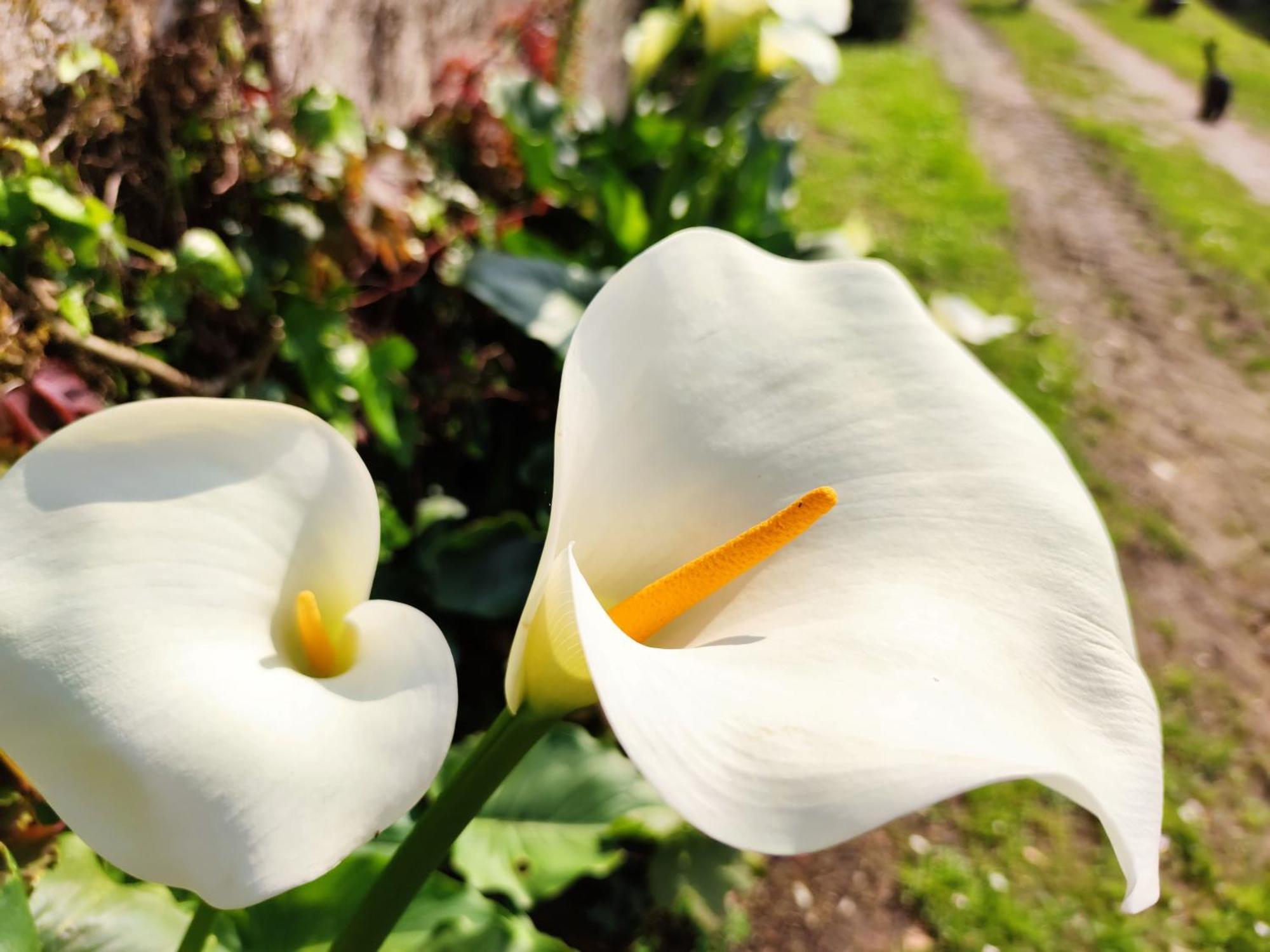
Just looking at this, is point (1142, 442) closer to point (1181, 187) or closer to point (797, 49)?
point (797, 49)

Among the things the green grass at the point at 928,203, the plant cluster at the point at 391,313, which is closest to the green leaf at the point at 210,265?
the plant cluster at the point at 391,313

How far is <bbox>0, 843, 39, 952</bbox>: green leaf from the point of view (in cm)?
49

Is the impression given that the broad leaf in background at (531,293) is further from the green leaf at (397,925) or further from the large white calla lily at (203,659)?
the large white calla lily at (203,659)

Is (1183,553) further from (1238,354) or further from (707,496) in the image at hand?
(707,496)

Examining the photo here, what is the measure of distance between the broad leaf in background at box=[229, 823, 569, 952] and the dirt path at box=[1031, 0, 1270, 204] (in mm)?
5796

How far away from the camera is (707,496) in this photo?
0.57 m

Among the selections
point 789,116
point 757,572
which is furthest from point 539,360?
point 789,116

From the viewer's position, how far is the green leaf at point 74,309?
0.75 m

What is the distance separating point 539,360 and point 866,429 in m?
1.00

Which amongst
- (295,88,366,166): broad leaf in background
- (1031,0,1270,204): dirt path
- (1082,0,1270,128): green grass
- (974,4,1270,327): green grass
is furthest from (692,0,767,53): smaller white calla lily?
(1082,0,1270,128): green grass

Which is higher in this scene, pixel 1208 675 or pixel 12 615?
pixel 12 615

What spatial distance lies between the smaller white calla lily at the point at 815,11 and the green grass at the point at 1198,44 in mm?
6649

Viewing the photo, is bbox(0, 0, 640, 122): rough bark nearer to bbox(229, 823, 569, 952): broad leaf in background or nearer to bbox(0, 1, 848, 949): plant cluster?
bbox(0, 1, 848, 949): plant cluster

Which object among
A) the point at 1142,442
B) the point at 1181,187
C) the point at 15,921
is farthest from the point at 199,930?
the point at 1181,187
